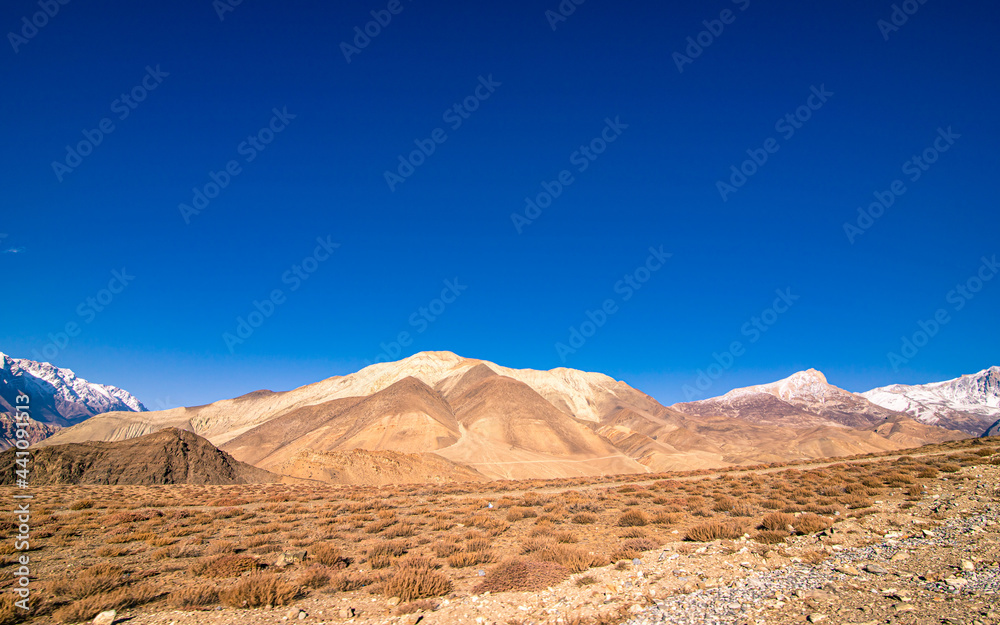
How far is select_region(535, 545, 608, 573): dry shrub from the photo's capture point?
383 inches

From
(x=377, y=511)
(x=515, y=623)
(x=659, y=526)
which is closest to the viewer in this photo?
(x=515, y=623)

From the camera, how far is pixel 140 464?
144 feet

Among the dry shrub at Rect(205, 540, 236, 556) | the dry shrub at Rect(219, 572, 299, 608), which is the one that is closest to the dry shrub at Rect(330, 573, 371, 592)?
the dry shrub at Rect(219, 572, 299, 608)

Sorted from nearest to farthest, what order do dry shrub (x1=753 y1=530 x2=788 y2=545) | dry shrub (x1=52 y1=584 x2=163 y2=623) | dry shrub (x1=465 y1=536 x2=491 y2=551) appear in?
dry shrub (x1=52 y1=584 x2=163 y2=623) < dry shrub (x1=753 y1=530 x2=788 y2=545) < dry shrub (x1=465 y1=536 x2=491 y2=551)

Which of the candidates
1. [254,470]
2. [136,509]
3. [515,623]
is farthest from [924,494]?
[254,470]

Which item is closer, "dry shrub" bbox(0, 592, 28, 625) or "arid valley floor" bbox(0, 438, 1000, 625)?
"arid valley floor" bbox(0, 438, 1000, 625)

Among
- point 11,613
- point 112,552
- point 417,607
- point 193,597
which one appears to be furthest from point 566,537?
point 112,552

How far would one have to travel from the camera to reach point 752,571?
8648 mm

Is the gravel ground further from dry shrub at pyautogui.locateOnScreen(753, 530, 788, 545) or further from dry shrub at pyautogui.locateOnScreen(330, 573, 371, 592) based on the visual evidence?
dry shrub at pyautogui.locateOnScreen(330, 573, 371, 592)

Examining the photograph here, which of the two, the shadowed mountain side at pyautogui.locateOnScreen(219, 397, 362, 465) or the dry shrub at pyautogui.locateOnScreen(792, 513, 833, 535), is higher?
the shadowed mountain side at pyautogui.locateOnScreen(219, 397, 362, 465)

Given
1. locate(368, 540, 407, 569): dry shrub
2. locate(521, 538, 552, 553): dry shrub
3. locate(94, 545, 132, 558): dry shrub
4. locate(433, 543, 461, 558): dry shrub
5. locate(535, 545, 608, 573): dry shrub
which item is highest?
locate(94, 545, 132, 558): dry shrub

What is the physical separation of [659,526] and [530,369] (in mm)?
171792

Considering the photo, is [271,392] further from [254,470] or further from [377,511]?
[377,511]

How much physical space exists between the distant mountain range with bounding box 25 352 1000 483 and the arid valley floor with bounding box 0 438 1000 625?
142ft
